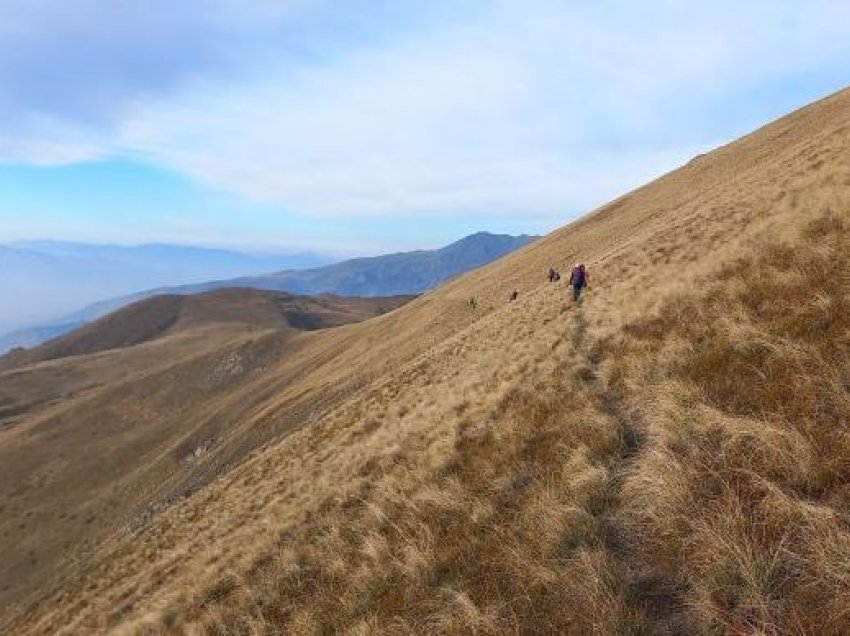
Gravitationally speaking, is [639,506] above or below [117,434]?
above

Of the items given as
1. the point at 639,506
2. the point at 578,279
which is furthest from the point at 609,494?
the point at 578,279

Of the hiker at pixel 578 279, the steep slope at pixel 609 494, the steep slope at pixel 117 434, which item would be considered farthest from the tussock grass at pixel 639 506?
the steep slope at pixel 117 434

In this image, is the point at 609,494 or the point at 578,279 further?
the point at 578,279

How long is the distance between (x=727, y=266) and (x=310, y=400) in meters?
34.3

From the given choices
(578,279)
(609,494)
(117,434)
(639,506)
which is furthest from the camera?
(117,434)

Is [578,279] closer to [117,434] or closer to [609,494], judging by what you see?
[609,494]

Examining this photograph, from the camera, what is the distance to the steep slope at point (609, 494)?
6055 mm

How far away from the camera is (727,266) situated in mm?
13953

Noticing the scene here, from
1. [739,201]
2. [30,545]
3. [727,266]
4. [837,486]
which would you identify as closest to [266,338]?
[30,545]

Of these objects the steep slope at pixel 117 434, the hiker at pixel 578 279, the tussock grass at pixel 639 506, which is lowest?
the steep slope at pixel 117 434

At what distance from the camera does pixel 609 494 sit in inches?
310

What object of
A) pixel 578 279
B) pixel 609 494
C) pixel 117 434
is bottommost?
pixel 117 434

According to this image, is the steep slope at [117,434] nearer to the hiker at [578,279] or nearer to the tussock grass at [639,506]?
the hiker at [578,279]

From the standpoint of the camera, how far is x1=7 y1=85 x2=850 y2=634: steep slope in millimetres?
6055
